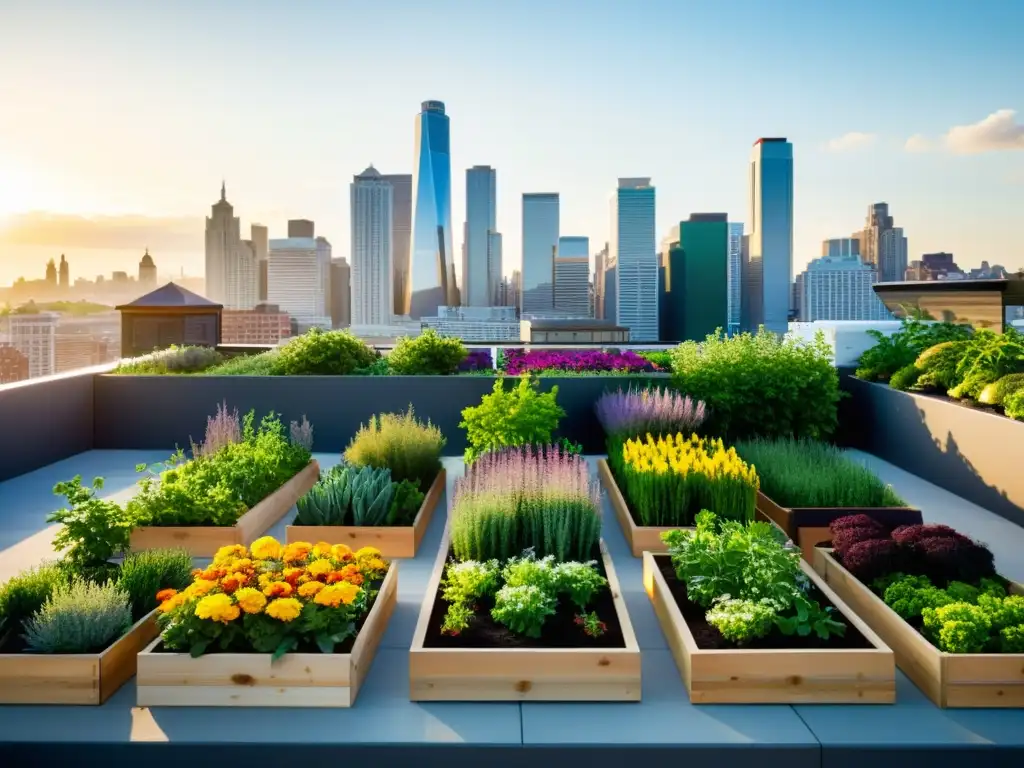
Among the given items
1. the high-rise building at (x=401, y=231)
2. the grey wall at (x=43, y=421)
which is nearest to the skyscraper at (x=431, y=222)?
the high-rise building at (x=401, y=231)

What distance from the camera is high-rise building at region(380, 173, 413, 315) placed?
209 feet

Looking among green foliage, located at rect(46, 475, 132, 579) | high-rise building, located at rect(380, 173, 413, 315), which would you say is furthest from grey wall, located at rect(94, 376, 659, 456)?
high-rise building, located at rect(380, 173, 413, 315)

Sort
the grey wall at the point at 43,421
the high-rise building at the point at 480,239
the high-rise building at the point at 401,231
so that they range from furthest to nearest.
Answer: the high-rise building at the point at 480,239 → the high-rise building at the point at 401,231 → the grey wall at the point at 43,421

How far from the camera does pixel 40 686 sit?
2.79 m

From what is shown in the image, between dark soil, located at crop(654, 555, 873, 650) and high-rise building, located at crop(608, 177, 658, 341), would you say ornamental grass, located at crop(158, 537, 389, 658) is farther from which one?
high-rise building, located at crop(608, 177, 658, 341)

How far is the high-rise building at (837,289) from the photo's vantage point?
33.9 m

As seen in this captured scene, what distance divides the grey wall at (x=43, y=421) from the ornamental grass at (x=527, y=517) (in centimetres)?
449

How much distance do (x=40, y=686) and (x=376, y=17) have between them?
12429mm

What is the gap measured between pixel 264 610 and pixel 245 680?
Answer: 239 millimetres

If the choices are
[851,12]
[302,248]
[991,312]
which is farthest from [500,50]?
[302,248]

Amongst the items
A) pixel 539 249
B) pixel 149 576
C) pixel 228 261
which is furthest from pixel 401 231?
pixel 149 576

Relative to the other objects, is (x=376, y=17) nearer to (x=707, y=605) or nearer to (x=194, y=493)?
(x=194, y=493)

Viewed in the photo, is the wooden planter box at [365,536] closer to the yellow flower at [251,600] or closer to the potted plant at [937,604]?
the yellow flower at [251,600]

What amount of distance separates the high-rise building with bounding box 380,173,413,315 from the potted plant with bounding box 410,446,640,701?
58.9 m
